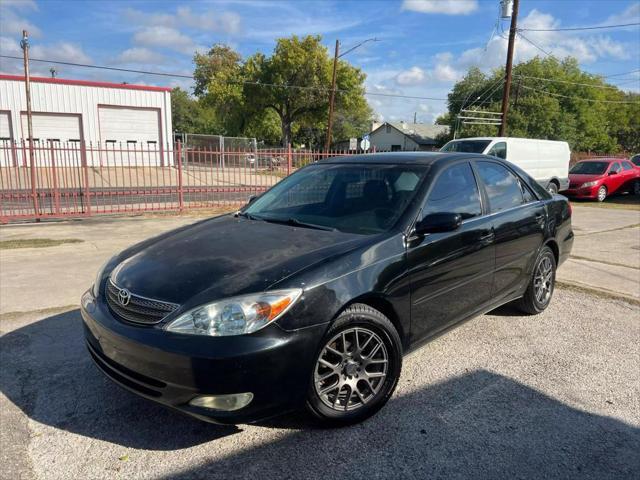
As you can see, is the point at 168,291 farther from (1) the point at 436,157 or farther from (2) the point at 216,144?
(2) the point at 216,144

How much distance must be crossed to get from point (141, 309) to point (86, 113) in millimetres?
29332

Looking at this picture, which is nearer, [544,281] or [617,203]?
[544,281]

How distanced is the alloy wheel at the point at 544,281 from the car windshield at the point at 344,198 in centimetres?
193

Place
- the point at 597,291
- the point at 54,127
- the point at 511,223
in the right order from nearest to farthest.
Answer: the point at 511,223, the point at 597,291, the point at 54,127

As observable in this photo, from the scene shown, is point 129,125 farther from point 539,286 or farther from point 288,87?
point 539,286

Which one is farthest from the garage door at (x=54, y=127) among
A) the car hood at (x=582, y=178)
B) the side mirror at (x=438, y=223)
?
the side mirror at (x=438, y=223)

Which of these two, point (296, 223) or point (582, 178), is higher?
point (296, 223)

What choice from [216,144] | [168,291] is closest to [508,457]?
[168,291]

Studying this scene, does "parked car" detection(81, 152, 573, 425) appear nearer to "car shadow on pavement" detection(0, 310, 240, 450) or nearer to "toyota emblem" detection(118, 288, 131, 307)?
"toyota emblem" detection(118, 288, 131, 307)

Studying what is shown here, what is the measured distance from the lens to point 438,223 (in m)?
3.17

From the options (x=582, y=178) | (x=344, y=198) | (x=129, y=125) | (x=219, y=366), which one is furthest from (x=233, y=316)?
(x=129, y=125)

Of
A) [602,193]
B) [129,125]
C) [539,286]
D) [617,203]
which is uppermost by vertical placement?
[129,125]

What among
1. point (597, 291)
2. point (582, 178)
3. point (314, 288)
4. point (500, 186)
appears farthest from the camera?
point (582, 178)

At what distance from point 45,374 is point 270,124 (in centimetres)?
4863
